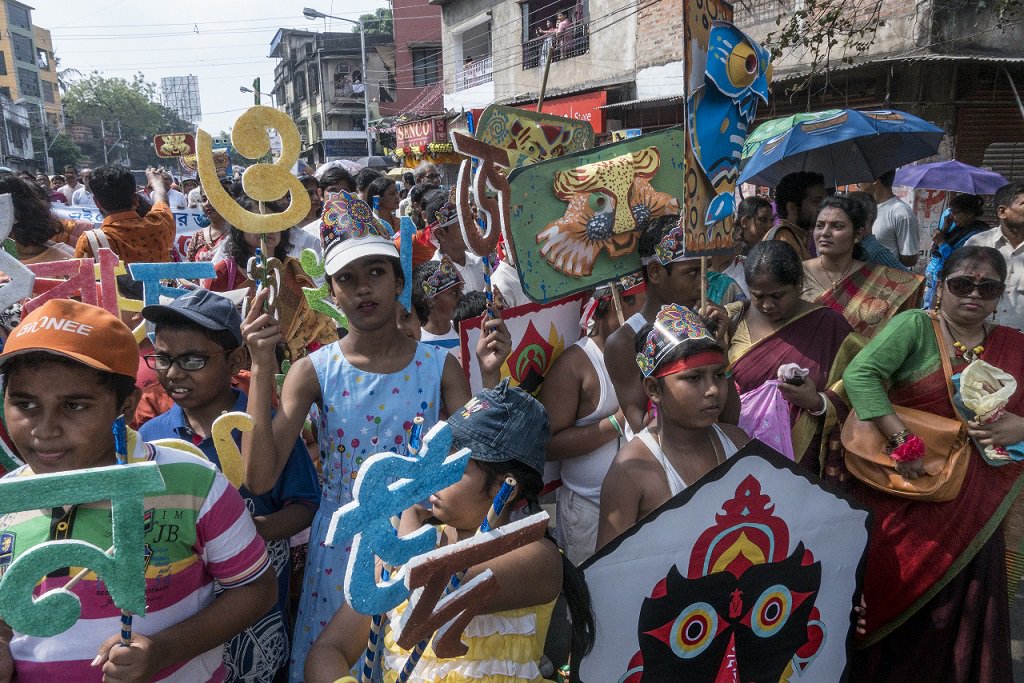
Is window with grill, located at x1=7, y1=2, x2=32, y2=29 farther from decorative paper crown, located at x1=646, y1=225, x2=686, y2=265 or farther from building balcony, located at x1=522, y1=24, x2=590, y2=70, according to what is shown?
decorative paper crown, located at x1=646, y1=225, x2=686, y2=265

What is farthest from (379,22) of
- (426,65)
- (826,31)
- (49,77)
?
(826,31)

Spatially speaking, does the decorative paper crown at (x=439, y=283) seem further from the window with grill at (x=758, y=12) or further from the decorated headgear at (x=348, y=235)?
the window with grill at (x=758, y=12)

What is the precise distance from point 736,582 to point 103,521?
4.95 ft

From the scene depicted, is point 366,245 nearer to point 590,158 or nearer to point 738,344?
point 590,158

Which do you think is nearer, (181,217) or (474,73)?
(181,217)

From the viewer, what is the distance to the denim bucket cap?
1623 millimetres

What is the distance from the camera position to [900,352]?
2707 mm

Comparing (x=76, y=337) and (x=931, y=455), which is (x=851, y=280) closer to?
(x=931, y=455)

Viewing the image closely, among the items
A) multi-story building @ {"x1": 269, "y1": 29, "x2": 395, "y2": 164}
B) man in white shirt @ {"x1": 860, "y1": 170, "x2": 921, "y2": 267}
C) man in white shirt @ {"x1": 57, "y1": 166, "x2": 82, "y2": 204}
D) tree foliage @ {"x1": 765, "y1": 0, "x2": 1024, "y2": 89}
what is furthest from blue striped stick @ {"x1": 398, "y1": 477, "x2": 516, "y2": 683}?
multi-story building @ {"x1": 269, "y1": 29, "x2": 395, "y2": 164}

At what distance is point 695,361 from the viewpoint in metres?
2.16

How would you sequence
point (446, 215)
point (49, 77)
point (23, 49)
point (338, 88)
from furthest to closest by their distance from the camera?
point (49, 77), point (23, 49), point (338, 88), point (446, 215)

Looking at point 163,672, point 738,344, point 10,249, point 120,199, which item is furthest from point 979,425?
point 120,199

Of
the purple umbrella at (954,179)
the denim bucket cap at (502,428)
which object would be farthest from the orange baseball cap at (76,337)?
the purple umbrella at (954,179)

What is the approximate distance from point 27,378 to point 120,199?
11.7 feet
